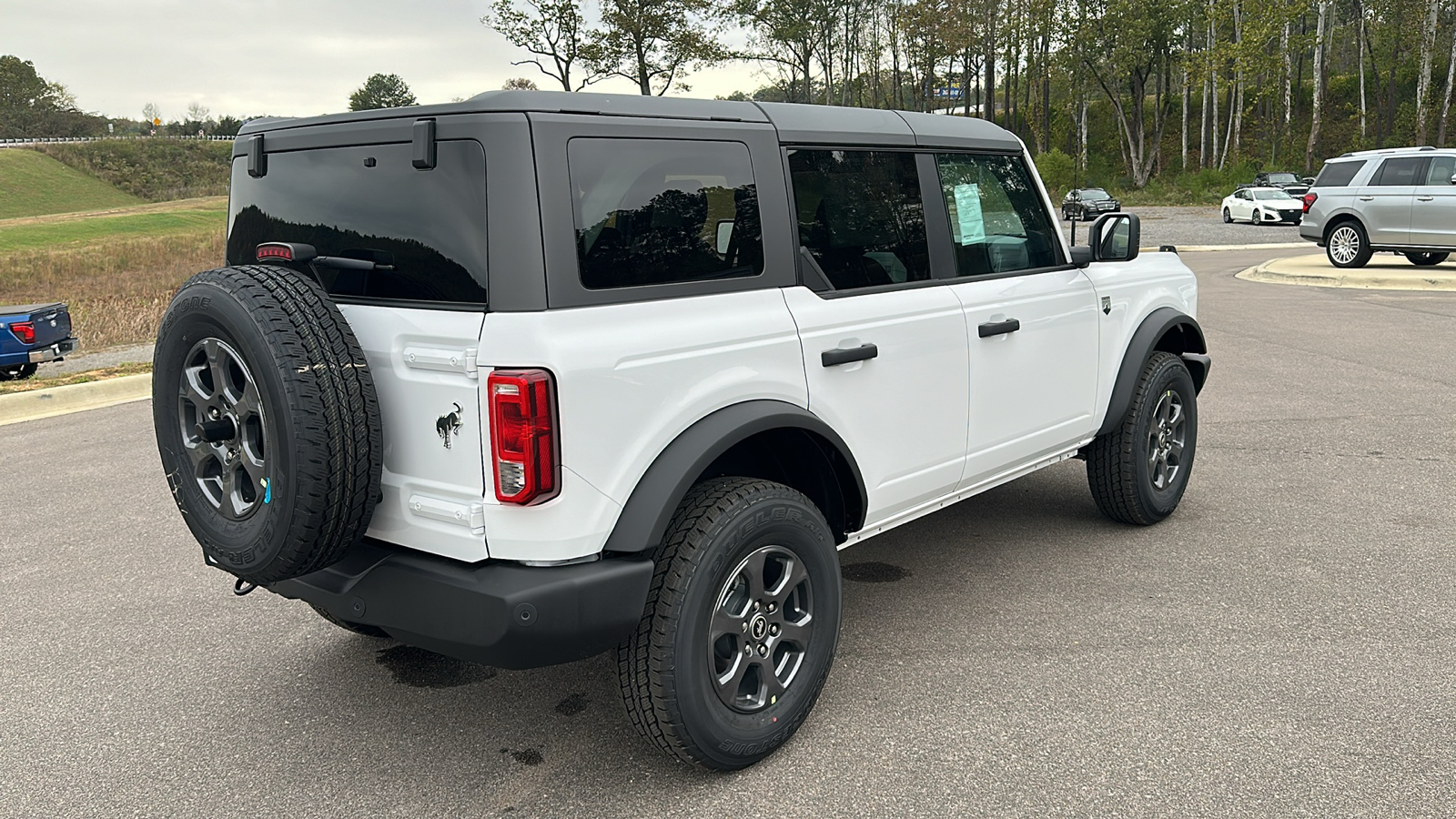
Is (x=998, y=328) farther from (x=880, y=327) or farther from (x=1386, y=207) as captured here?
(x=1386, y=207)

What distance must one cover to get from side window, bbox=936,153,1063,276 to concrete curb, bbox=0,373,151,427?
8.20 metres

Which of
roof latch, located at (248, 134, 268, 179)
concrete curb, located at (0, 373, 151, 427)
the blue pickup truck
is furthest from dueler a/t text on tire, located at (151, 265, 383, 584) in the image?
the blue pickup truck

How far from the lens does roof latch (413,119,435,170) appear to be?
268 cm

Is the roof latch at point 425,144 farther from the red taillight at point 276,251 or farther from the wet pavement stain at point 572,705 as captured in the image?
the wet pavement stain at point 572,705

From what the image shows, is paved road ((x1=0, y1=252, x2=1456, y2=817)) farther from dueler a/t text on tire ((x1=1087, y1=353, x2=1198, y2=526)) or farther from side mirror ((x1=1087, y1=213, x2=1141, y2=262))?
side mirror ((x1=1087, y1=213, x2=1141, y2=262))

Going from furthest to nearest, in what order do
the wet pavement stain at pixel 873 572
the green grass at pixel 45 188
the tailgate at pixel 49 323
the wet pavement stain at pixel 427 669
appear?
the green grass at pixel 45 188 < the tailgate at pixel 49 323 < the wet pavement stain at pixel 873 572 < the wet pavement stain at pixel 427 669

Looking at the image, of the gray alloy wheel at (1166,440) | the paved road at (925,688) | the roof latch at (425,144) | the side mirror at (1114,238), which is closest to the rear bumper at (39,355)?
the paved road at (925,688)

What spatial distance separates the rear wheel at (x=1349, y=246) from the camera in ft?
57.1

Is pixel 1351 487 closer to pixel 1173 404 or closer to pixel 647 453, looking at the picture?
pixel 1173 404

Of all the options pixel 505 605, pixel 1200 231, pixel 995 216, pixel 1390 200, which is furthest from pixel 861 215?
pixel 1200 231

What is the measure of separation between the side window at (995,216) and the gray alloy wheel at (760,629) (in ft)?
4.82

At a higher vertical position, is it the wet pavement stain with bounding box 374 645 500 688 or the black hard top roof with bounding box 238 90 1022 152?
the black hard top roof with bounding box 238 90 1022 152

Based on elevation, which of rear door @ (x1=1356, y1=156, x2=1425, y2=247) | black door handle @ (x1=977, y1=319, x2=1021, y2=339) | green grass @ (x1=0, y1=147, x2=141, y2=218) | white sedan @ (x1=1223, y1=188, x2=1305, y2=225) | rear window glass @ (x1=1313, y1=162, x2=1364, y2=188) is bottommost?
black door handle @ (x1=977, y1=319, x2=1021, y2=339)

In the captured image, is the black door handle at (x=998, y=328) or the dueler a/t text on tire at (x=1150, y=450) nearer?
the black door handle at (x=998, y=328)
